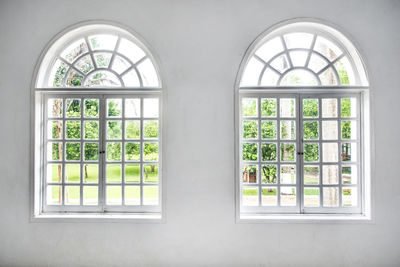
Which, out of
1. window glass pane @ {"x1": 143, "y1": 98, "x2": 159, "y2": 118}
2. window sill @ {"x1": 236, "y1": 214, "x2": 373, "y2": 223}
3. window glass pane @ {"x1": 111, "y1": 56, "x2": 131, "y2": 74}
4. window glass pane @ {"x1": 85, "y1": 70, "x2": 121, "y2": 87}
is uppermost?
window glass pane @ {"x1": 111, "y1": 56, "x2": 131, "y2": 74}

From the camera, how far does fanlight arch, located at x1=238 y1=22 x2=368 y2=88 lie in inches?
112

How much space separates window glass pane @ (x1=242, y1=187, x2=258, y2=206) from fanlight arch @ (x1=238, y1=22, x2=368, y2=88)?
122 cm

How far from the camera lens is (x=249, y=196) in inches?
113

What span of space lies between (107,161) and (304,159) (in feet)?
7.57

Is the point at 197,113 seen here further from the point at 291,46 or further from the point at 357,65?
the point at 357,65

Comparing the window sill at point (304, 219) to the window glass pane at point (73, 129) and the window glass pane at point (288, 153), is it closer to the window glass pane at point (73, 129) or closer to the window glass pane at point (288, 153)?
the window glass pane at point (288, 153)

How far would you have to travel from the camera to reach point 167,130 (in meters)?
2.71

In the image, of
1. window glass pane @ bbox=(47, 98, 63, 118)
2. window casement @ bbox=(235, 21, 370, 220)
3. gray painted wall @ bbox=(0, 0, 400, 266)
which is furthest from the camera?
window glass pane @ bbox=(47, 98, 63, 118)

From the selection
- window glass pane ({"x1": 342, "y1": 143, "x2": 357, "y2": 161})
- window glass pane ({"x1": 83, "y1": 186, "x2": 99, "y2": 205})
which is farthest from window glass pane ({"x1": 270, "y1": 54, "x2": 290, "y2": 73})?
window glass pane ({"x1": 83, "y1": 186, "x2": 99, "y2": 205})

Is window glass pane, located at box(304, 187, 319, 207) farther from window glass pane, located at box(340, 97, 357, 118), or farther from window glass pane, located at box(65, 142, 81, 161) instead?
window glass pane, located at box(65, 142, 81, 161)

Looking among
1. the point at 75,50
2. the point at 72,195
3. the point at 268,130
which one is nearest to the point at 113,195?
the point at 72,195

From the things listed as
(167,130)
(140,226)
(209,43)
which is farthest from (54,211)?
(209,43)

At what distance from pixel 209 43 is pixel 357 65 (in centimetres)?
171

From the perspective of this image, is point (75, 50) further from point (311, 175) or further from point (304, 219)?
point (304, 219)
